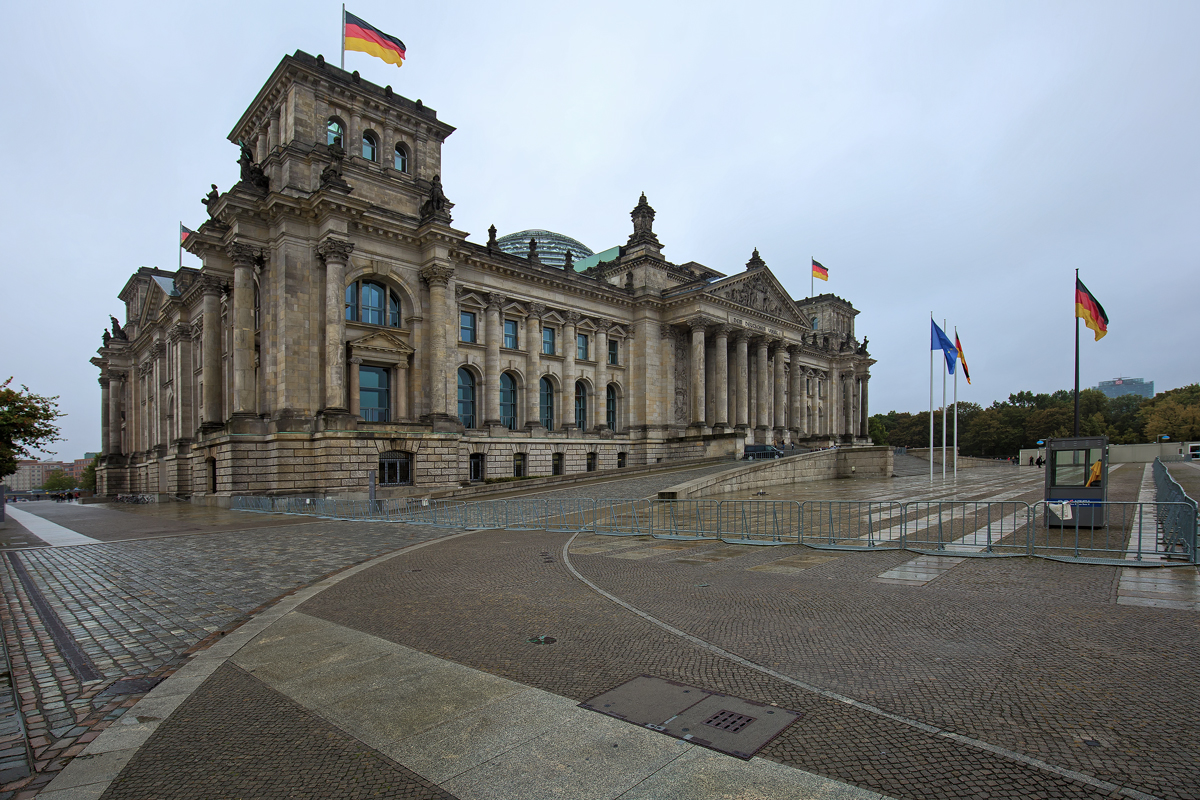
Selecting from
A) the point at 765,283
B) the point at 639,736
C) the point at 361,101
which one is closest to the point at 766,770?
the point at 639,736

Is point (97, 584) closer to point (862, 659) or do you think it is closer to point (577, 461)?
point (862, 659)

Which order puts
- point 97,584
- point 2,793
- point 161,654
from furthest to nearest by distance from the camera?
1. point 97,584
2. point 161,654
3. point 2,793

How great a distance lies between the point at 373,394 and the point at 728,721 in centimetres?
3411

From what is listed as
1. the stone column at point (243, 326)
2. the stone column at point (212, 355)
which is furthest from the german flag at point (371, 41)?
the stone column at point (212, 355)

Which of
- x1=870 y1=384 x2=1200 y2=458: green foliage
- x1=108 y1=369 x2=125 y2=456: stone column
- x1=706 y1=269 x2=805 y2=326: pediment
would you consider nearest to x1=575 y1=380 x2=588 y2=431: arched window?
x1=706 y1=269 x2=805 y2=326: pediment

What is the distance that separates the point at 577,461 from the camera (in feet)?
154

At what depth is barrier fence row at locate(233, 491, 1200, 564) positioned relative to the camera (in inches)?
455

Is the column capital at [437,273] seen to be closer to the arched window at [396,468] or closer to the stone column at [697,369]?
the arched window at [396,468]

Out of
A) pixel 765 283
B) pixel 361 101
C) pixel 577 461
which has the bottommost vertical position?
pixel 577 461

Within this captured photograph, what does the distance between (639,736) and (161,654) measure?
231 inches

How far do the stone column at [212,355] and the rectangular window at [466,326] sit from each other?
1453 cm

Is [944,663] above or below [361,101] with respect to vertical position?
below

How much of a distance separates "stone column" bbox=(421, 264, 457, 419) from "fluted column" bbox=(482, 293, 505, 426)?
5.51 m

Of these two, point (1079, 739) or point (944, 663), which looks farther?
point (944, 663)
